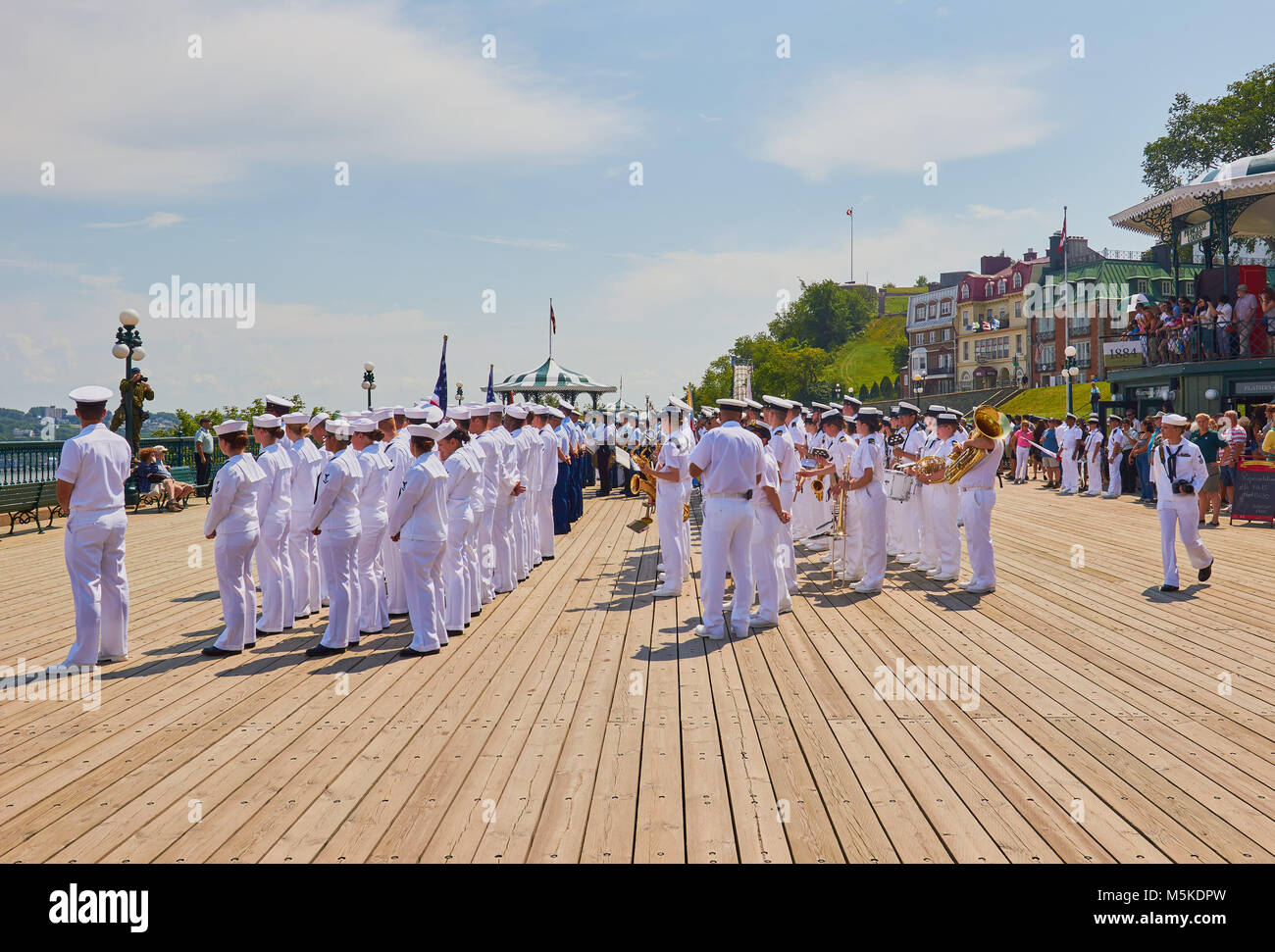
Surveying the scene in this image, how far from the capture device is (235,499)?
840 cm

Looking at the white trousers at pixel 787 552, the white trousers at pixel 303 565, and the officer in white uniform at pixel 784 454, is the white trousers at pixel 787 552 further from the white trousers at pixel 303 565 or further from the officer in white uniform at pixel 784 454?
the white trousers at pixel 303 565

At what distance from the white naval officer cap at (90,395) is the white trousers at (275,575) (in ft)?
5.72

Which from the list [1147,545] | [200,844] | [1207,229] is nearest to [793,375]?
[1207,229]

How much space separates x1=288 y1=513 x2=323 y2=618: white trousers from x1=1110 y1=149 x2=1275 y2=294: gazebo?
2488 cm

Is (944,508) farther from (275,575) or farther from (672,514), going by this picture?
(275,575)

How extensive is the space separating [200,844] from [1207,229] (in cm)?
2989

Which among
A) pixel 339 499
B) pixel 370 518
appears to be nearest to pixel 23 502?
pixel 370 518

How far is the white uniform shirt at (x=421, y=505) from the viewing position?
815cm

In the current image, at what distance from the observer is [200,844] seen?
4.48 meters

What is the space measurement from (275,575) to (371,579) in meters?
0.91

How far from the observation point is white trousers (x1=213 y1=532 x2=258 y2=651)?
8367 mm

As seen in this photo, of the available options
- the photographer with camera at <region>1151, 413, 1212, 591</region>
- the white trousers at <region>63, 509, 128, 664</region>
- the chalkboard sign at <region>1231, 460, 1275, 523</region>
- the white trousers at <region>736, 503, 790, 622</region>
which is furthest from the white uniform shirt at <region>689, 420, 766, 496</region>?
the chalkboard sign at <region>1231, 460, 1275, 523</region>

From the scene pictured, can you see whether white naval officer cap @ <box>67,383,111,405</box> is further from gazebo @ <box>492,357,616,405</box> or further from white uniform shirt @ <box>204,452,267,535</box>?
gazebo @ <box>492,357,616,405</box>

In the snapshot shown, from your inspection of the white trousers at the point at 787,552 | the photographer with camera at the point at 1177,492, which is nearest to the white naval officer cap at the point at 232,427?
the white trousers at the point at 787,552
